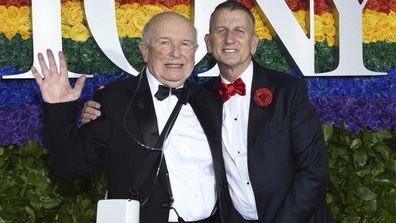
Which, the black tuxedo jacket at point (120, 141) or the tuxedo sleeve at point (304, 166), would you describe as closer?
the black tuxedo jacket at point (120, 141)

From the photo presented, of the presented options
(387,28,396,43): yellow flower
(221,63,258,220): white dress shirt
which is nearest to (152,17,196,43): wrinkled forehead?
(221,63,258,220): white dress shirt

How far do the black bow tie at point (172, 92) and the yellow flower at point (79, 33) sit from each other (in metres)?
1.76

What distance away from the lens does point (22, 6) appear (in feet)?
15.4

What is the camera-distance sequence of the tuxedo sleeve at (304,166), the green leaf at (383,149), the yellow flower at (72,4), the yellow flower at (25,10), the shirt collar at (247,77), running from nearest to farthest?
the tuxedo sleeve at (304,166) → the shirt collar at (247,77) → the green leaf at (383,149) → the yellow flower at (25,10) → the yellow flower at (72,4)

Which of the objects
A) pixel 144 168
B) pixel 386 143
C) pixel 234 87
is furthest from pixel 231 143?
pixel 386 143

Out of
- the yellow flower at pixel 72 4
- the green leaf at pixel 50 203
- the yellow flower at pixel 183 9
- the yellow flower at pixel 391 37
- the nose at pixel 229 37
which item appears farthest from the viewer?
the yellow flower at pixel 391 37

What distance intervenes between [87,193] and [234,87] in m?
1.35

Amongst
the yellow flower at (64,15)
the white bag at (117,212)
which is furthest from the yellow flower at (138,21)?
the white bag at (117,212)

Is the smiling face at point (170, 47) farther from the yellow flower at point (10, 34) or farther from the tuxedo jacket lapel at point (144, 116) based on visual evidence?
the yellow flower at point (10, 34)

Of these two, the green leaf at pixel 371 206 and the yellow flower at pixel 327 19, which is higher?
the yellow flower at pixel 327 19

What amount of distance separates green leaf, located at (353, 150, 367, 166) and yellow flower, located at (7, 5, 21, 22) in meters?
2.29

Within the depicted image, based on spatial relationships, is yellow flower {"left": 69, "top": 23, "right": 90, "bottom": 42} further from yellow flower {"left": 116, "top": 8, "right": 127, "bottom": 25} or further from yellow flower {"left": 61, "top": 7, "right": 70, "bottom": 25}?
yellow flower {"left": 116, "top": 8, "right": 127, "bottom": 25}

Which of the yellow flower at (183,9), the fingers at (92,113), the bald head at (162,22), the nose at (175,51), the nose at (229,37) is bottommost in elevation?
the fingers at (92,113)

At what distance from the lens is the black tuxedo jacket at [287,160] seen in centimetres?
320
